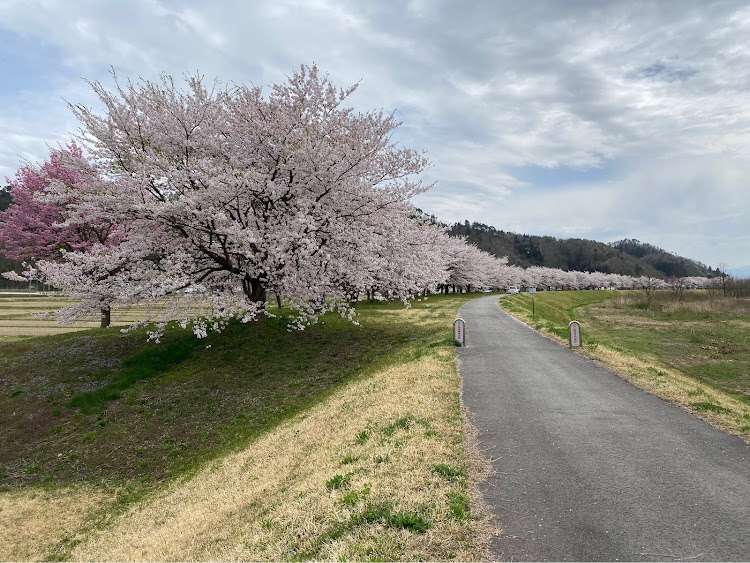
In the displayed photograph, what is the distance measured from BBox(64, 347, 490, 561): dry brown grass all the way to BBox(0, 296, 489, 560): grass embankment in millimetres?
33

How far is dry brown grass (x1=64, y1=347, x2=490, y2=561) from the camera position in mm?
4910

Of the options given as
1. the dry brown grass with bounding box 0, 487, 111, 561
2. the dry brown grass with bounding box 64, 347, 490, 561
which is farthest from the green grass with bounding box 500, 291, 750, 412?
the dry brown grass with bounding box 0, 487, 111, 561

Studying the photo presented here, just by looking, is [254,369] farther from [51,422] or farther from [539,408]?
[539,408]

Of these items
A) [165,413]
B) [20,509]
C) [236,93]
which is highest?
[236,93]

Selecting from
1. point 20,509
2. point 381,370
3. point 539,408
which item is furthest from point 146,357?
point 539,408

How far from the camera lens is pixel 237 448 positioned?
37.3 ft

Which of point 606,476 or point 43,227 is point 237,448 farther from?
point 43,227

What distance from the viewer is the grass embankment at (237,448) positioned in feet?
17.8

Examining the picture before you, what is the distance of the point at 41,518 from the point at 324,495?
26.5 ft

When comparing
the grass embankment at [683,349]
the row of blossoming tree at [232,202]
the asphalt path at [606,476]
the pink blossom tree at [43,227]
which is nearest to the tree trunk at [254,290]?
the row of blossoming tree at [232,202]

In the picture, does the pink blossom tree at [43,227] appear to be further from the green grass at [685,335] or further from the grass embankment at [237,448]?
the green grass at [685,335]

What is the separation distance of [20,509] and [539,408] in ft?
41.5

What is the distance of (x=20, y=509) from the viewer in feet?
32.5

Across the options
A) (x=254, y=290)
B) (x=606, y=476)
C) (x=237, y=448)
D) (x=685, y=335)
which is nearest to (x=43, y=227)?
(x=254, y=290)
